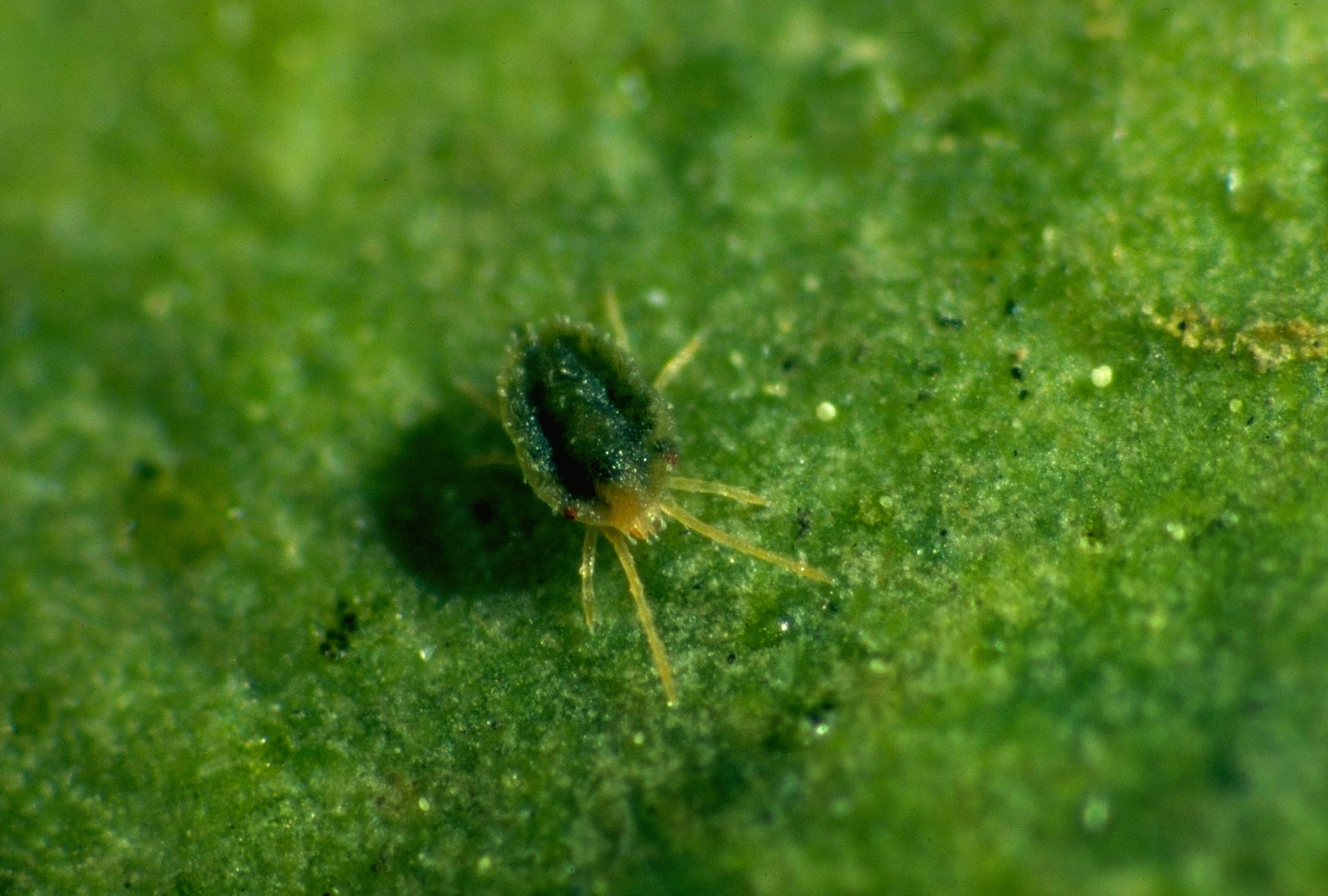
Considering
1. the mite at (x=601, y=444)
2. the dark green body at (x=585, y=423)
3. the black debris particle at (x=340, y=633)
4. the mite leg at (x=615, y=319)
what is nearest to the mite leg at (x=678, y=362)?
the mite at (x=601, y=444)

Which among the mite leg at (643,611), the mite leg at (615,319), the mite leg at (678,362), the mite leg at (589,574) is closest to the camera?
the mite leg at (643,611)

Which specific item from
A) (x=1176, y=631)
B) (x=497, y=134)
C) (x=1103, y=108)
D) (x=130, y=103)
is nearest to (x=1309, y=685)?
(x=1176, y=631)

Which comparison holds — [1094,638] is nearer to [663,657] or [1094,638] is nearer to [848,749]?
[848,749]

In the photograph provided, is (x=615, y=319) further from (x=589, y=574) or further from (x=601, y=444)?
(x=589, y=574)

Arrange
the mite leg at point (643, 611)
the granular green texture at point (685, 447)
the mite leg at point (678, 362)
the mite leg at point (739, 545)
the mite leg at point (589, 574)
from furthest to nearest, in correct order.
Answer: the mite leg at point (678, 362) < the mite leg at point (589, 574) < the mite leg at point (739, 545) < the mite leg at point (643, 611) < the granular green texture at point (685, 447)

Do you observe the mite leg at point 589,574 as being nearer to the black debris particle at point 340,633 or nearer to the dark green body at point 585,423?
the dark green body at point 585,423

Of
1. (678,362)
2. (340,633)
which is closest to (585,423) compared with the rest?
(678,362)

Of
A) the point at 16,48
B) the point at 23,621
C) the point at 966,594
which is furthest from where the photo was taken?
the point at 16,48
